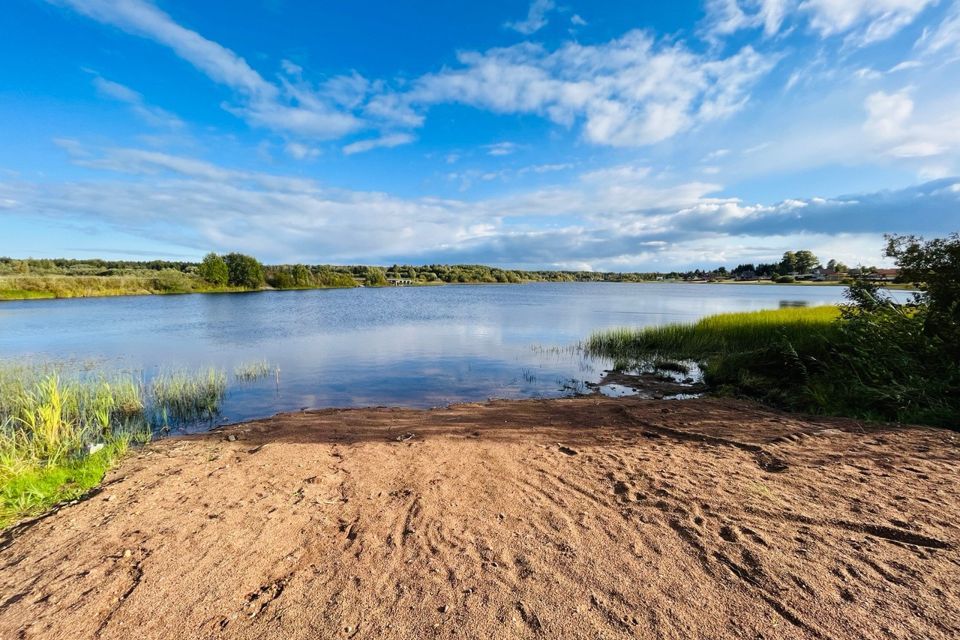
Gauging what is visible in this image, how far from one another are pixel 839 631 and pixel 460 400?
9.10 meters

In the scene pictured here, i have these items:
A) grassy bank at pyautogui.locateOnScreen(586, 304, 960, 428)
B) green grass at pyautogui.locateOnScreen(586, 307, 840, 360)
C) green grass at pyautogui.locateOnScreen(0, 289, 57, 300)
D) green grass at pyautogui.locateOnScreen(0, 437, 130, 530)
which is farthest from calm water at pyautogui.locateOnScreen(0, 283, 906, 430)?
green grass at pyautogui.locateOnScreen(0, 289, 57, 300)

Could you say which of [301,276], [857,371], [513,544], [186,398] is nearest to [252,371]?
[186,398]

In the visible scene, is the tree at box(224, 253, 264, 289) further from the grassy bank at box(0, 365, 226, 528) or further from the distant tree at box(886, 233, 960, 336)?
the distant tree at box(886, 233, 960, 336)

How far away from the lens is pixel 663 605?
2.98 m

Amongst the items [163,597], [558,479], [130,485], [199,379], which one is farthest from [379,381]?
[163,597]

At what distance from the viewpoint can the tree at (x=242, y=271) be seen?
73.7 metres

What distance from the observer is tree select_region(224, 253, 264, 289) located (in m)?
73.7

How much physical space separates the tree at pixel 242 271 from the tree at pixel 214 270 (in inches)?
60.7

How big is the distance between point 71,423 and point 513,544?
8906mm

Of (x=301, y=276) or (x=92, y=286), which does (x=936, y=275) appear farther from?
(x=301, y=276)

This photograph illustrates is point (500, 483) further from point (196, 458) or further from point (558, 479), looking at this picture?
point (196, 458)

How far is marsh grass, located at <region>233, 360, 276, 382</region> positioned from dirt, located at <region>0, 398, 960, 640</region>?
7.87 metres

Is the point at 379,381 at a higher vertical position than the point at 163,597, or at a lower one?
lower

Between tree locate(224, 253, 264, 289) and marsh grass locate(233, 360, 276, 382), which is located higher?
tree locate(224, 253, 264, 289)
